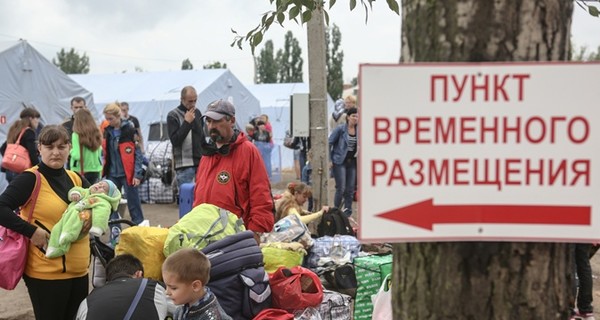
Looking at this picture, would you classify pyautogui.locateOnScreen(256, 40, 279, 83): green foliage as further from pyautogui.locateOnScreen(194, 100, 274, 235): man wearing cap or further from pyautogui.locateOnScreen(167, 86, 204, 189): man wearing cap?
pyautogui.locateOnScreen(194, 100, 274, 235): man wearing cap

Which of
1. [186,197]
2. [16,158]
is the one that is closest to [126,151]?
[16,158]

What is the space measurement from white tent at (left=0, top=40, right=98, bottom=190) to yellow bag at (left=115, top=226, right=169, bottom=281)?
333 inches

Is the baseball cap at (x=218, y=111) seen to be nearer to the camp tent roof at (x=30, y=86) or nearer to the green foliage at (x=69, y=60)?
the camp tent roof at (x=30, y=86)

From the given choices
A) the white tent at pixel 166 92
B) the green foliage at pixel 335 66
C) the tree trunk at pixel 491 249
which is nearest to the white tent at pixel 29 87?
the white tent at pixel 166 92

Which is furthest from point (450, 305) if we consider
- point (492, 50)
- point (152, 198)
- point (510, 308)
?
point (152, 198)

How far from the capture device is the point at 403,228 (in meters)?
1.53

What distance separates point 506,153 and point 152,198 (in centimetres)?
1159

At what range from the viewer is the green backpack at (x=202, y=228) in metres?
4.21

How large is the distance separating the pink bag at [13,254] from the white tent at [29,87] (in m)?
8.57

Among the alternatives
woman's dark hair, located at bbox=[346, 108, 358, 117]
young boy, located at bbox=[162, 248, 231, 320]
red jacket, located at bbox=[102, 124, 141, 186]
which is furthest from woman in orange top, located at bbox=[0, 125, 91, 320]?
woman's dark hair, located at bbox=[346, 108, 358, 117]

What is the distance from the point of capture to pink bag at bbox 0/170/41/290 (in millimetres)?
3768

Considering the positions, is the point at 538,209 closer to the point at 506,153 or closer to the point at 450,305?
the point at 506,153

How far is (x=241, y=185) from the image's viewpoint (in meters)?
4.70

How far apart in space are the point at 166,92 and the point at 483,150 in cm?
1796
